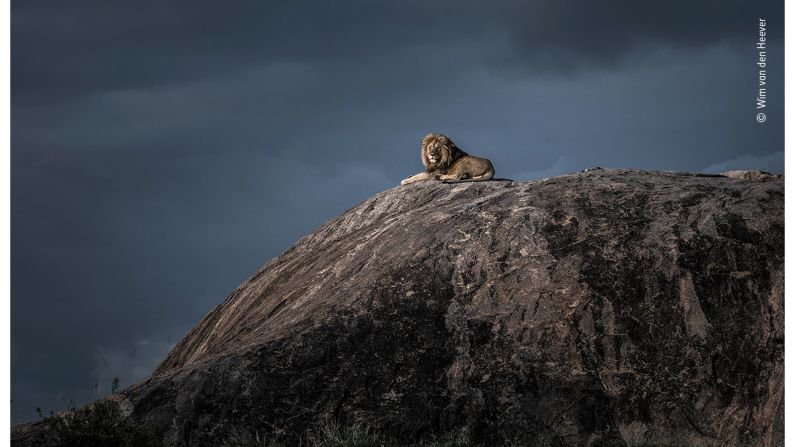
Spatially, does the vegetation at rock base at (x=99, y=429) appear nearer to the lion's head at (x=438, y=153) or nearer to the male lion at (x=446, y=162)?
the male lion at (x=446, y=162)

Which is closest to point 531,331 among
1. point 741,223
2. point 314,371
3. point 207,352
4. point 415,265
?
point 415,265

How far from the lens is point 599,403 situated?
14484mm

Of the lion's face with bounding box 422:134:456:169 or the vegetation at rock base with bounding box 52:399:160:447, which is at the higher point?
the lion's face with bounding box 422:134:456:169

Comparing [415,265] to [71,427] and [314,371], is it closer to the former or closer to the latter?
[314,371]

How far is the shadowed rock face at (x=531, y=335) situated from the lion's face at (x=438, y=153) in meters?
4.31

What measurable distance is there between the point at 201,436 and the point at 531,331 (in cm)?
511

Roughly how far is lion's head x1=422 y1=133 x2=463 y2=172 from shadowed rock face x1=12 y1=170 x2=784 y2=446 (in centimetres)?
431

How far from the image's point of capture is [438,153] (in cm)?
2198

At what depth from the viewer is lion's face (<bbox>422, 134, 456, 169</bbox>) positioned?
2197 centimetres

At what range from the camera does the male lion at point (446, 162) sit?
70.2 feet

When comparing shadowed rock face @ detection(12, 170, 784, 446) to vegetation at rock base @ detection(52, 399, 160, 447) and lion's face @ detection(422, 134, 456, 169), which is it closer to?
vegetation at rock base @ detection(52, 399, 160, 447)

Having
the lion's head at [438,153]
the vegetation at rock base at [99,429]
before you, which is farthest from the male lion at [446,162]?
the vegetation at rock base at [99,429]

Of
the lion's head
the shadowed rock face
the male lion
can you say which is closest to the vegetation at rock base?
the shadowed rock face

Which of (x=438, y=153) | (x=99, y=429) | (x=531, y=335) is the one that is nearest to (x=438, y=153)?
(x=438, y=153)
